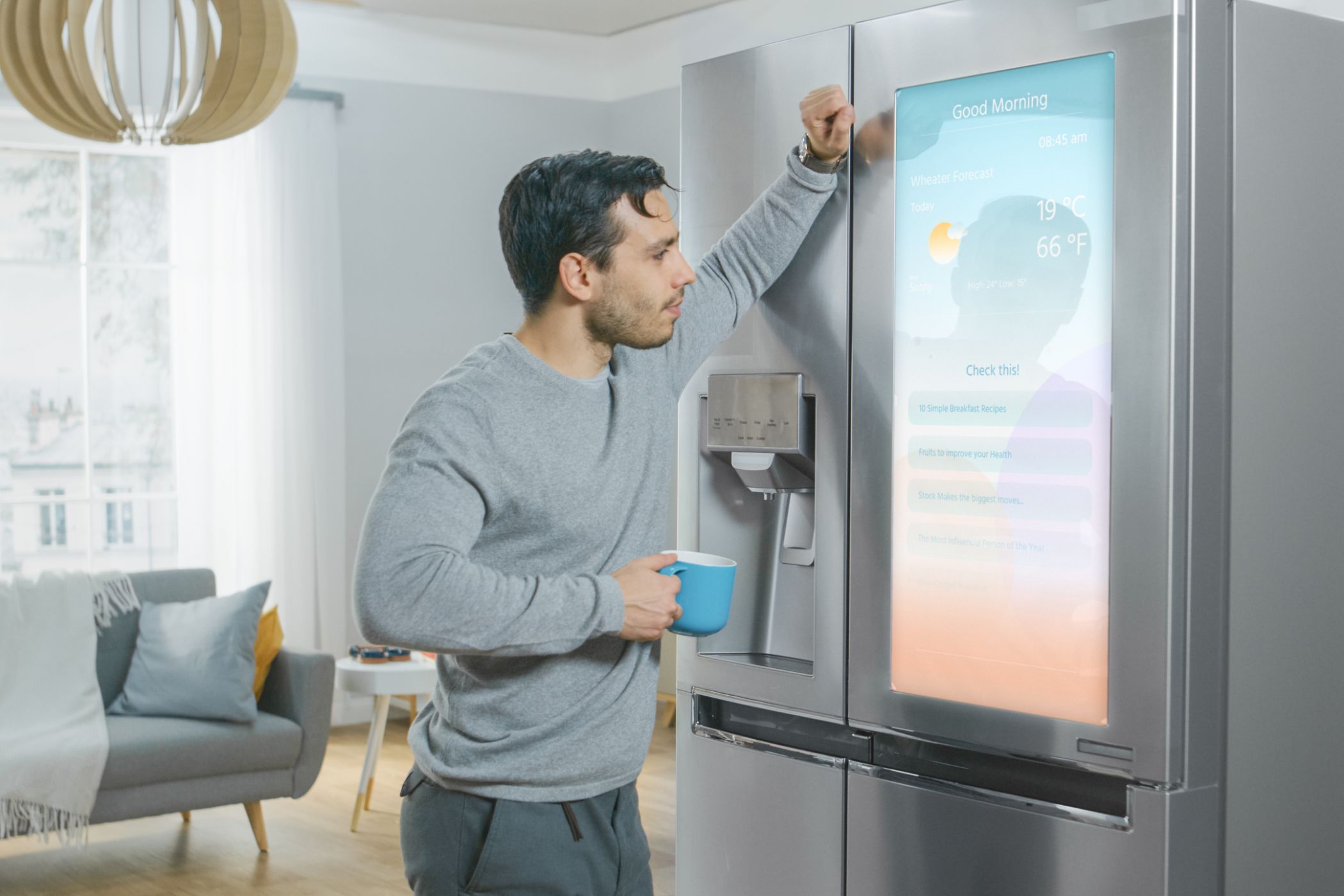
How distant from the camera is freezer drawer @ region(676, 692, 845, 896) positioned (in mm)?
2098

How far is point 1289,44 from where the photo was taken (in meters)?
1.81

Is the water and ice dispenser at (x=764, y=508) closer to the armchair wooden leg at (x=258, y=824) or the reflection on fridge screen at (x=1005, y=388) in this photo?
the reflection on fridge screen at (x=1005, y=388)

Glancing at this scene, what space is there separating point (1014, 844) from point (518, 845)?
66cm

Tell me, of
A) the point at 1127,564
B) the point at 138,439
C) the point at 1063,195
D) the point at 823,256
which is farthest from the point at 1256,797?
the point at 138,439

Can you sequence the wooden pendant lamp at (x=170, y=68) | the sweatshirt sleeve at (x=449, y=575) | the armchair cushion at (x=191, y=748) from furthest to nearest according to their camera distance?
the armchair cushion at (x=191, y=748) → the wooden pendant lamp at (x=170, y=68) → the sweatshirt sleeve at (x=449, y=575)

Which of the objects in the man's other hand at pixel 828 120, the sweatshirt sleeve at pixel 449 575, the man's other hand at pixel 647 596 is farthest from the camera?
the man's other hand at pixel 828 120

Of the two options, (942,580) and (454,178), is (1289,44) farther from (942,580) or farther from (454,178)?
(454,178)

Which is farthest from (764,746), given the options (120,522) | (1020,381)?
(120,522)

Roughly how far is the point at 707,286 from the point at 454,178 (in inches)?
164

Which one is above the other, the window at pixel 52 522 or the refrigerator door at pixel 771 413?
the refrigerator door at pixel 771 413

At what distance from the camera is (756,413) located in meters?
2.17

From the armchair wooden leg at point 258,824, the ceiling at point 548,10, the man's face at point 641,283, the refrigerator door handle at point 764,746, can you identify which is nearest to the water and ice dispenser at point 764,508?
the refrigerator door handle at point 764,746

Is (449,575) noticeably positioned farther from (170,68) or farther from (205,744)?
(205,744)

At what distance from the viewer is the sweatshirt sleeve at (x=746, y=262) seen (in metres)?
2.01
